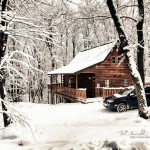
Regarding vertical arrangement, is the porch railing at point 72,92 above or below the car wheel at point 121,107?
above

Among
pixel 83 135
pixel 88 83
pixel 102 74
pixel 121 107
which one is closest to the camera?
pixel 83 135

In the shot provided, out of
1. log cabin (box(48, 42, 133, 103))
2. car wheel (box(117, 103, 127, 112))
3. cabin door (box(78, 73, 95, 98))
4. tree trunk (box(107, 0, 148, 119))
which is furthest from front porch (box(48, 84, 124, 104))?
tree trunk (box(107, 0, 148, 119))

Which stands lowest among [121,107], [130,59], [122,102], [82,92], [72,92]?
[121,107]

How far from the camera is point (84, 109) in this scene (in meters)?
22.6

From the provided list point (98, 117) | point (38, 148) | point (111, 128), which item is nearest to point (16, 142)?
point (38, 148)

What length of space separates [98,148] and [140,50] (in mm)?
8297

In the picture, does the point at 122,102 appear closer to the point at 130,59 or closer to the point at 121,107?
the point at 121,107

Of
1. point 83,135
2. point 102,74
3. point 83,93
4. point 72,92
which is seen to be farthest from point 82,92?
point 83,135

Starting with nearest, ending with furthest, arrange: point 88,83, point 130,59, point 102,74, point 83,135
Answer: point 83,135 < point 130,59 < point 102,74 < point 88,83

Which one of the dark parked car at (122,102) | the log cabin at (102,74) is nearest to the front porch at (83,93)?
the log cabin at (102,74)

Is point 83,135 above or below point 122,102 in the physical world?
below

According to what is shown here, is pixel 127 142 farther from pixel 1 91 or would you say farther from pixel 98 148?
pixel 1 91

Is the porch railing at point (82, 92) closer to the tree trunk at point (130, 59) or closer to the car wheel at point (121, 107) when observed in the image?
the car wheel at point (121, 107)

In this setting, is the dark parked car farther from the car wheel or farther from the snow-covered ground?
the snow-covered ground
